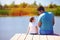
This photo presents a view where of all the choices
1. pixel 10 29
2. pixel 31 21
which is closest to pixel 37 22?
pixel 31 21

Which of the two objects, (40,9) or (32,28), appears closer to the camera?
(32,28)

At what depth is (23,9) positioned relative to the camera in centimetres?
376

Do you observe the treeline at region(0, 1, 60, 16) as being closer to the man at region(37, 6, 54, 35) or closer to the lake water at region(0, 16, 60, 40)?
the lake water at region(0, 16, 60, 40)

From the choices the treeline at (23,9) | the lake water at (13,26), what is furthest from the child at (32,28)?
the treeline at (23,9)

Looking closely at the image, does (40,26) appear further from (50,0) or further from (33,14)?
(50,0)

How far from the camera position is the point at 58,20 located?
3646 millimetres

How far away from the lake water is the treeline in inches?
4.6

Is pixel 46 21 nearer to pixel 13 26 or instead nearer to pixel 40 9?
pixel 40 9

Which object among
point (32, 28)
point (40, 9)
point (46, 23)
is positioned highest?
point (40, 9)

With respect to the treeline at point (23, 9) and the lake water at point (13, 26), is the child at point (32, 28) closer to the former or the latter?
the lake water at point (13, 26)

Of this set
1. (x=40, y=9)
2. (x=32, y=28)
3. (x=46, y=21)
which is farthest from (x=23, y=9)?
(x=46, y=21)

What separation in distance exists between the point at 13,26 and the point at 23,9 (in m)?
0.45

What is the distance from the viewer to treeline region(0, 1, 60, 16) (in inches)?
145

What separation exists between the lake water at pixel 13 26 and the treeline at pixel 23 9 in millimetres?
116
